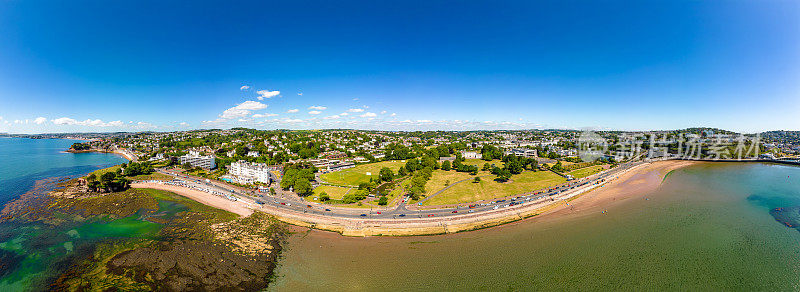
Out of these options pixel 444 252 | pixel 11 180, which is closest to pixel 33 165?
pixel 11 180

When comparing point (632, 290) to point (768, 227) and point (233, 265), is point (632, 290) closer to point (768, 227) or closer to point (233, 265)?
point (768, 227)

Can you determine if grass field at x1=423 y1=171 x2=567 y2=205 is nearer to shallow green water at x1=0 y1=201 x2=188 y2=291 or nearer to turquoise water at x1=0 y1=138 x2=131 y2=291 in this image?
shallow green water at x1=0 y1=201 x2=188 y2=291

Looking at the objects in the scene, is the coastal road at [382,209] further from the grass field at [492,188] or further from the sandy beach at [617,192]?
the sandy beach at [617,192]

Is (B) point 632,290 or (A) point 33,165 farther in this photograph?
(A) point 33,165

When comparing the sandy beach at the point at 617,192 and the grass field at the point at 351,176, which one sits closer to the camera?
the sandy beach at the point at 617,192

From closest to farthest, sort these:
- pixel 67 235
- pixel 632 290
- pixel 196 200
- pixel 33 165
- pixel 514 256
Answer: pixel 632 290 → pixel 514 256 → pixel 67 235 → pixel 196 200 → pixel 33 165

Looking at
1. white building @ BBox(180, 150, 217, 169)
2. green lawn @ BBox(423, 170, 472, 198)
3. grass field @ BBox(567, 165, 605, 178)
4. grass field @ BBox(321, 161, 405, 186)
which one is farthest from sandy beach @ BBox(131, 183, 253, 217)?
grass field @ BBox(567, 165, 605, 178)

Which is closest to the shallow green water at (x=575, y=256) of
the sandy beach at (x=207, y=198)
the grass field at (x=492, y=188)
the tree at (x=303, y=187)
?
the grass field at (x=492, y=188)

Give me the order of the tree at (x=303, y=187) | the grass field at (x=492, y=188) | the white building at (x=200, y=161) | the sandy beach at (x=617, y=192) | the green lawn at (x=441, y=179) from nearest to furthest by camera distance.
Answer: the sandy beach at (x=617, y=192) → the tree at (x=303, y=187) → the grass field at (x=492, y=188) → the green lawn at (x=441, y=179) → the white building at (x=200, y=161)
